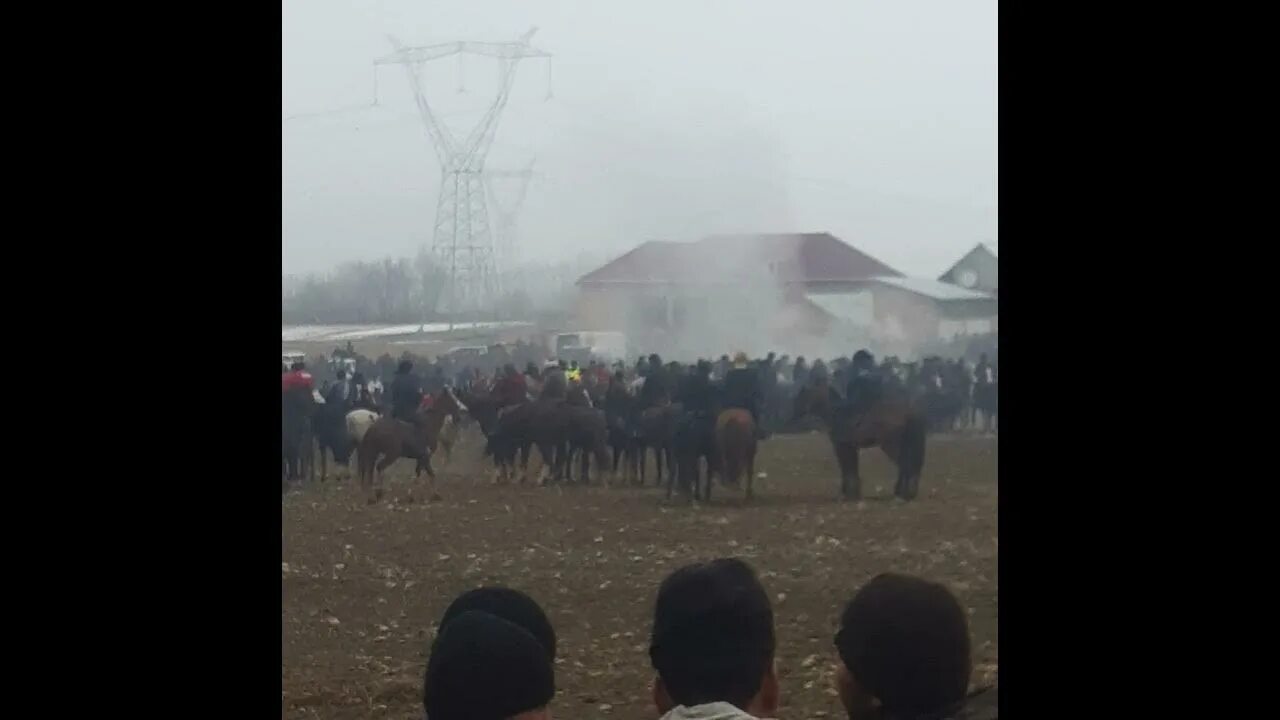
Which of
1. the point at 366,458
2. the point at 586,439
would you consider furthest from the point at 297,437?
the point at 586,439

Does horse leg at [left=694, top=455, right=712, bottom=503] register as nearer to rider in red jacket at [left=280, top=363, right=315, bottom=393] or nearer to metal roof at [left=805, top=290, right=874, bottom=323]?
metal roof at [left=805, top=290, right=874, bottom=323]

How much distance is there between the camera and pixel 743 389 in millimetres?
4262

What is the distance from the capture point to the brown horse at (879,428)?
4.23 meters

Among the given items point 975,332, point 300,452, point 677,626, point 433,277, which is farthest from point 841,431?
point 300,452

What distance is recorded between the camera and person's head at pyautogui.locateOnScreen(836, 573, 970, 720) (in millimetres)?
3615

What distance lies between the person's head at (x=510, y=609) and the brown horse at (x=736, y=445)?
73 centimetres

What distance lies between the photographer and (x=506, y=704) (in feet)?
11.2

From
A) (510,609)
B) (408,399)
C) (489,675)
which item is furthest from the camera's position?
(408,399)

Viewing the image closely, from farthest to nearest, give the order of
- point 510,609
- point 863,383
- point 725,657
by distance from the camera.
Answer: point 863,383, point 510,609, point 725,657

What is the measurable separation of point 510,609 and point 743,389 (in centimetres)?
102

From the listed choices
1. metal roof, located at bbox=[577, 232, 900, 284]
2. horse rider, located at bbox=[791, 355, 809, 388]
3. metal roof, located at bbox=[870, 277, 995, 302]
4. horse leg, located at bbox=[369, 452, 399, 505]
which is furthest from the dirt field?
metal roof, located at bbox=[577, 232, 900, 284]

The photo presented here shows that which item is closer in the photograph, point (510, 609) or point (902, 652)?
point (902, 652)

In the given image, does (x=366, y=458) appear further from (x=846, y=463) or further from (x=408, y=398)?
(x=846, y=463)
